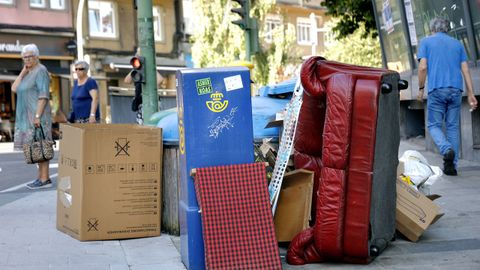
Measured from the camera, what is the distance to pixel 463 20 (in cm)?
1108

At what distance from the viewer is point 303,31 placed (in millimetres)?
49875

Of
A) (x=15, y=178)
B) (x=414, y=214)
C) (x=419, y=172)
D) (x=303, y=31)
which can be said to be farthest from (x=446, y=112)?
(x=303, y=31)

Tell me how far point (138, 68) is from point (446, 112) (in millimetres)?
3703

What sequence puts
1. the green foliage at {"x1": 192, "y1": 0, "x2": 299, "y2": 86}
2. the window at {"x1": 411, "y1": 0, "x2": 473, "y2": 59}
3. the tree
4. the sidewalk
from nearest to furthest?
the sidewalk → the window at {"x1": 411, "y1": 0, "x2": 473, "y2": 59} → the tree → the green foliage at {"x1": 192, "y1": 0, "x2": 299, "y2": 86}

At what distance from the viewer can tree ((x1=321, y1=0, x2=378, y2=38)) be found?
17719mm

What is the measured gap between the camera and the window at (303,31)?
4941 cm

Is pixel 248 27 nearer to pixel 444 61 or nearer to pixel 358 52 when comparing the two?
pixel 444 61

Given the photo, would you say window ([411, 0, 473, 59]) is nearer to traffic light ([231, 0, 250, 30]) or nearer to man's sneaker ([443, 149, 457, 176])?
man's sneaker ([443, 149, 457, 176])

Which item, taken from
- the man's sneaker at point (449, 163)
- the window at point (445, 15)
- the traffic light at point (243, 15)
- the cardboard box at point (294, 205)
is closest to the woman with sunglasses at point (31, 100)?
the cardboard box at point (294, 205)

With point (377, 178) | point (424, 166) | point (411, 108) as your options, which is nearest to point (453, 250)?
point (377, 178)

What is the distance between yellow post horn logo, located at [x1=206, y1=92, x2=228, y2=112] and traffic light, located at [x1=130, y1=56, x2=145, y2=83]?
4194mm

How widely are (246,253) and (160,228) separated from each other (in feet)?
4.79

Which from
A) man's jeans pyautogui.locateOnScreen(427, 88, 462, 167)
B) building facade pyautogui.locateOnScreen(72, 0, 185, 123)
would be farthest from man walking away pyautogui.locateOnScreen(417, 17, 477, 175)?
building facade pyautogui.locateOnScreen(72, 0, 185, 123)

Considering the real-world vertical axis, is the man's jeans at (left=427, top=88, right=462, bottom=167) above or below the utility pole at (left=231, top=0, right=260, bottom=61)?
below
